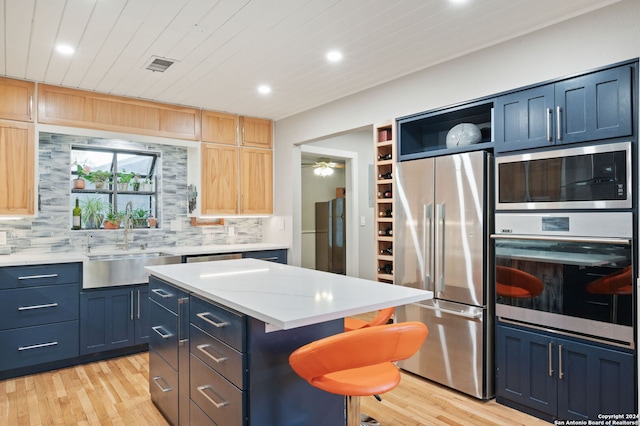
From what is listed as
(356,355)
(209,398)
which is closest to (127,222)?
(209,398)

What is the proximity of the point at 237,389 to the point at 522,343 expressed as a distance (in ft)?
6.34

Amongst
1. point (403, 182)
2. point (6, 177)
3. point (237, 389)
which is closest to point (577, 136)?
point (403, 182)

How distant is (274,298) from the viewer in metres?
1.84

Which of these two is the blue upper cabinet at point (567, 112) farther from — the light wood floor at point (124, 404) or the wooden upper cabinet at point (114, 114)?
the wooden upper cabinet at point (114, 114)

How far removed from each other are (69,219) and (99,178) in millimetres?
515

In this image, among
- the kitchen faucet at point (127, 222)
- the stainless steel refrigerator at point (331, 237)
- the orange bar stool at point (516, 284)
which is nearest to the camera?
the orange bar stool at point (516, 284)

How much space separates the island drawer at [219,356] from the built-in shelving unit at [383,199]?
6.38ft

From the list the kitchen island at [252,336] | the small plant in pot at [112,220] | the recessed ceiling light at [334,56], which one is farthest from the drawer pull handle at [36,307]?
the recessed ceiling light at [334,56]

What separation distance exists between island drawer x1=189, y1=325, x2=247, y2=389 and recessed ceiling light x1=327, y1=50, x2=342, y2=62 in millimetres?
2152

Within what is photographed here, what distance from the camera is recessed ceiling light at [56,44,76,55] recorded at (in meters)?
2.91

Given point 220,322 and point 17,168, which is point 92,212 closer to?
point 17,168

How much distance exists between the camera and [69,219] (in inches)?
164

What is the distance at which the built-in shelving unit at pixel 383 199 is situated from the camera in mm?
3707

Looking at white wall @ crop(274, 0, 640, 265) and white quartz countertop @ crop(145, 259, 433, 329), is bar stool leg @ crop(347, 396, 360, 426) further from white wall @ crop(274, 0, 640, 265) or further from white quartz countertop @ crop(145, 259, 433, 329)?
white wall @ crop(274, 0, 640, 265)
